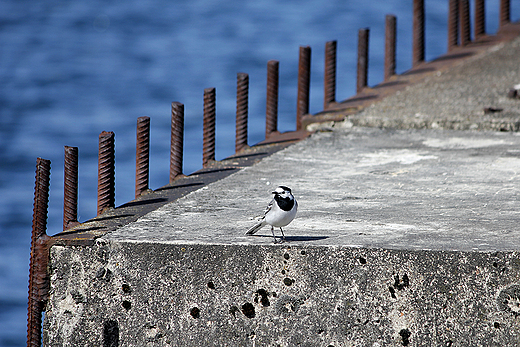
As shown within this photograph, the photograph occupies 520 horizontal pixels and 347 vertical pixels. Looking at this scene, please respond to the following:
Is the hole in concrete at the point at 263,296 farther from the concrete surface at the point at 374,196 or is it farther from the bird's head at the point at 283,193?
the bird's head at the point at 283,193

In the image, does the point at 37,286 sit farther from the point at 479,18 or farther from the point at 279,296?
the point at 479,18

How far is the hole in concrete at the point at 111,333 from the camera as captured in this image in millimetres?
3758

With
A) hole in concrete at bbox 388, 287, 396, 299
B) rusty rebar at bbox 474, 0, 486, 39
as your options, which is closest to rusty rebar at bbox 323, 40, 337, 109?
rusty rebar at bbox 474, 0, 486, 39

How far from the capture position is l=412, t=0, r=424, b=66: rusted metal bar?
9.16 m

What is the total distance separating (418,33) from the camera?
9328mm

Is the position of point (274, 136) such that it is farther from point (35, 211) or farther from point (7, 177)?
point (7, 177)

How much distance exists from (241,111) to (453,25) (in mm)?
3959

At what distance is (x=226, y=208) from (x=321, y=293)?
1.02 meters

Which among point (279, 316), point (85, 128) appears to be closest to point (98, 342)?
point (279, 316)

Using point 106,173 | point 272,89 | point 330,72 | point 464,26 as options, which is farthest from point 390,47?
point 106,173

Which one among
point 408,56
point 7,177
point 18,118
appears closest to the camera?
point 7,177

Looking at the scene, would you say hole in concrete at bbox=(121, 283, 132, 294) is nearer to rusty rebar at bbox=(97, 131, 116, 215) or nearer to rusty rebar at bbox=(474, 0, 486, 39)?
rusty rebar at bbox=(97, 131, 116, 215)

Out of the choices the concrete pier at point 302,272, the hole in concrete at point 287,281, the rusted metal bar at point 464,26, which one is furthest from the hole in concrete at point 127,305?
the rusted metal bar at point 464,26

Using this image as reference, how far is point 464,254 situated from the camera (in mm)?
3395
